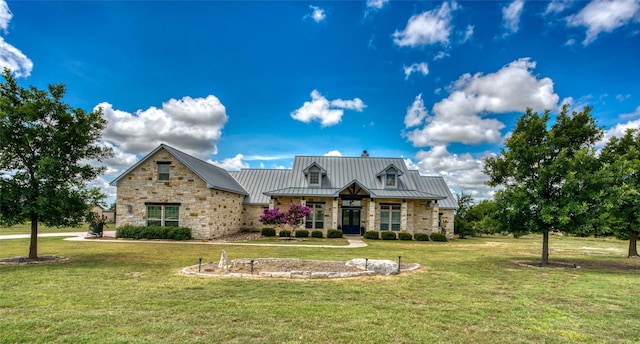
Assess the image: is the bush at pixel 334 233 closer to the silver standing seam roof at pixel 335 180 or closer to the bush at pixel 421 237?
the silver standing seam roof at pixel 335 180

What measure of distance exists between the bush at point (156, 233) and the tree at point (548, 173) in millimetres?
17938

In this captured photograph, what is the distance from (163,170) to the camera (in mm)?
22938

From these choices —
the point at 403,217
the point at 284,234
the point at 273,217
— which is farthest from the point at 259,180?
the point at 403,217

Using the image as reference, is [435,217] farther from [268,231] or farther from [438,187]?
[268,231]

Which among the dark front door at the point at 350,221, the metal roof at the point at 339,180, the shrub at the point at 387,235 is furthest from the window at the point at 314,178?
the shrub at the point at 387,235

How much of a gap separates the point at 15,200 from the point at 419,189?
26.8 m

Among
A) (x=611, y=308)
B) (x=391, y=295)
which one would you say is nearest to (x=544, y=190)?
(x=611, y=308)

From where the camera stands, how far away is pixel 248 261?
39.0 ft

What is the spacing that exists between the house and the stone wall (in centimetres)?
6

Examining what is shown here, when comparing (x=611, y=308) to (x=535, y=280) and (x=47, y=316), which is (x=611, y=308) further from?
(x=47, y=316)

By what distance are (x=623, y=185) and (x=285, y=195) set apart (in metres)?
20.3

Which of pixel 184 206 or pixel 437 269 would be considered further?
pixel 184 206

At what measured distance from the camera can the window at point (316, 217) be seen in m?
28.0

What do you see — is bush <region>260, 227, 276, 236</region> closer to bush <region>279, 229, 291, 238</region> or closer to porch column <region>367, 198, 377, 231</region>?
bush <region>279, 229, 291, 238</region>
